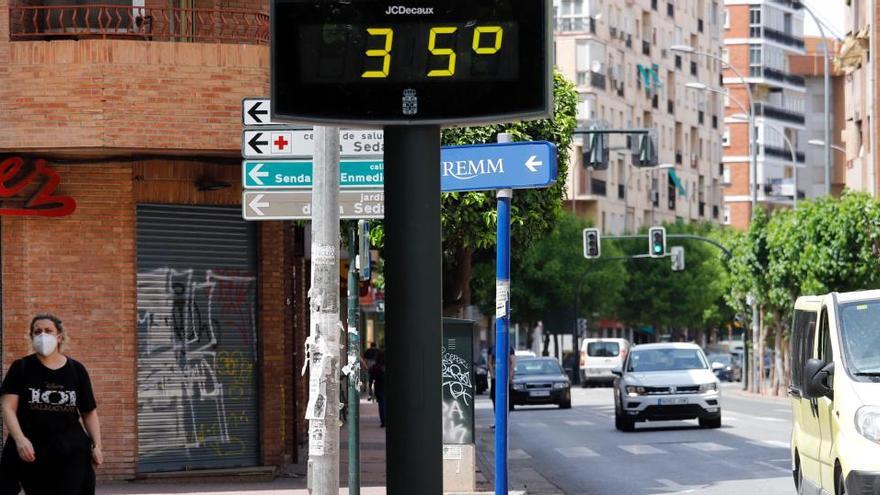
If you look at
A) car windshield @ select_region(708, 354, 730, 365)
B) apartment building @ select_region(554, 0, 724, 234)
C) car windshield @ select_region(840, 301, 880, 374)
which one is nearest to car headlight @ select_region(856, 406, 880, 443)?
car windshield @ select_region(840, 301, 880, 374)

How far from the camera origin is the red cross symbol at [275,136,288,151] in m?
13.2

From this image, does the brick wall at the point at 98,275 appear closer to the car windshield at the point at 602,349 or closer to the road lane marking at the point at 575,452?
the road lane marking at the point at 575,452

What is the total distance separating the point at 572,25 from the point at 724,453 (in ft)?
253

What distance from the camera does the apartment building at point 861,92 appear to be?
61219mm

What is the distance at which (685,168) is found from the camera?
12281 centimetres

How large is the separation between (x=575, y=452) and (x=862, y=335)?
15393 mm

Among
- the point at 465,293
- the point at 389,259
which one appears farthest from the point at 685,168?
the point at 389,259

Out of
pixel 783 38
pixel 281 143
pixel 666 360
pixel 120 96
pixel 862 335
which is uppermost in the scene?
pixel 783 38

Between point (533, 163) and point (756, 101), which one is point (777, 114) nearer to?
point (756, 101)

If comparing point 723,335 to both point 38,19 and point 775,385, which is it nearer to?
point 775,385

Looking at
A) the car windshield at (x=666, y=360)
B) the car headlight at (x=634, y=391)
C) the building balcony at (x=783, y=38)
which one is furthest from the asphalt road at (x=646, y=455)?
the building balcony at (x=783, y=38)

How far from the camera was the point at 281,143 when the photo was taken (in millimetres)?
13258

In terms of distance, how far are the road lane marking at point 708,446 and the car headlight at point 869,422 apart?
15.2 meters

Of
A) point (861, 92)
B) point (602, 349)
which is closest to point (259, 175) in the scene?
point (861, 92)
